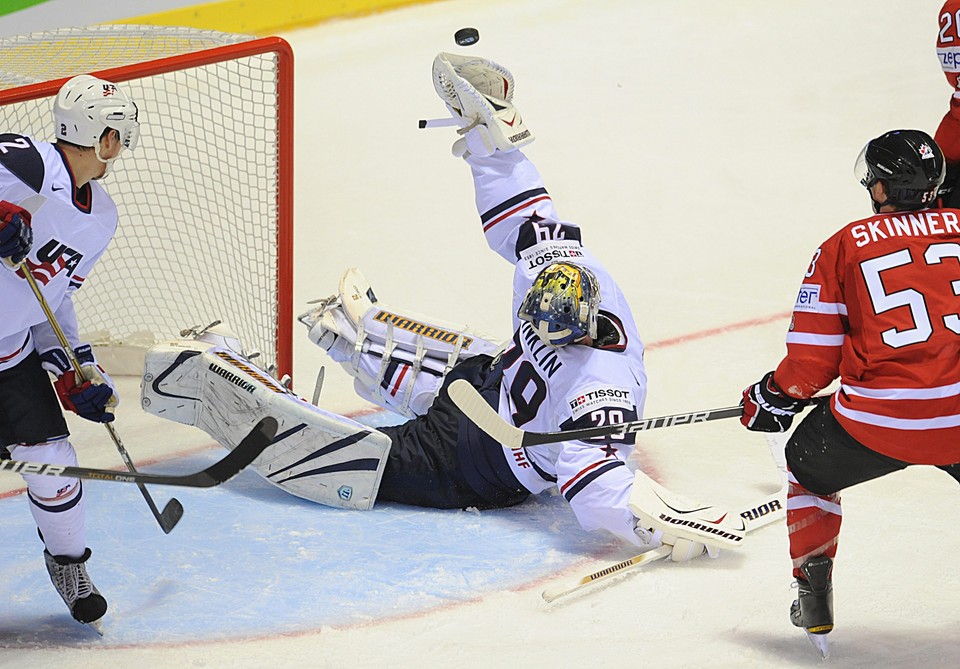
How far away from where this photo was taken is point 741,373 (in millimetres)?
4016

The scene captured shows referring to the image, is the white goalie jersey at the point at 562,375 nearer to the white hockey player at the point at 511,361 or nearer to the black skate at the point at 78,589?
the white hockey player at the point at 511,361

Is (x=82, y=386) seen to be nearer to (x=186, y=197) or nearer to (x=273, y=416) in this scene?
(x=273, y=416)

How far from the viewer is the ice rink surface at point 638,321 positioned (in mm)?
2607

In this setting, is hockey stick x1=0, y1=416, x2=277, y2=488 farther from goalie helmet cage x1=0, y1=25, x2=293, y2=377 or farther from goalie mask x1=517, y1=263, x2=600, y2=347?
goalie helmet cage x1=0, y1=25, x2=293, y2=377

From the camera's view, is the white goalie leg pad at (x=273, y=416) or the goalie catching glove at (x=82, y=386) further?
the white goalie leg pad at (x=273, y=416)

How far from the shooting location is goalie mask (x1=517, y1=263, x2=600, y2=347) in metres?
2.84

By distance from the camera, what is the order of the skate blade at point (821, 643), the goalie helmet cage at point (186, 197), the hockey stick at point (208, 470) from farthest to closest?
the goalie helmet cage at point (186, 197)
the skate blade at point (821, 643)
the hockey stick at point (208, 470)

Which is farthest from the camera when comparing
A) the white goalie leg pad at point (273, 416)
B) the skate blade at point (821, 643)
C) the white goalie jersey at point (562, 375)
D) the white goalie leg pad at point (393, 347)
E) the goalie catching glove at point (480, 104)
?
the white goalie leg pad at point (393, 347)

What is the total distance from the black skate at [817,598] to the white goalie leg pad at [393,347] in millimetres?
1312

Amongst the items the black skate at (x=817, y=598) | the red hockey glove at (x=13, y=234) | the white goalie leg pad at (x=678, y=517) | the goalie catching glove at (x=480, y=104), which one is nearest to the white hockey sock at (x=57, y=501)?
the red hockey glove at (x=13, y=234)

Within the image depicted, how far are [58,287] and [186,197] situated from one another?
6.84ft

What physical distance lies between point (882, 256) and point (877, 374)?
0.20 metres

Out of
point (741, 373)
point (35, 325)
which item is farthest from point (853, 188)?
point (35, 325)

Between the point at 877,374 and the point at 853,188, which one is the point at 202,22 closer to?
the point at 853,188
